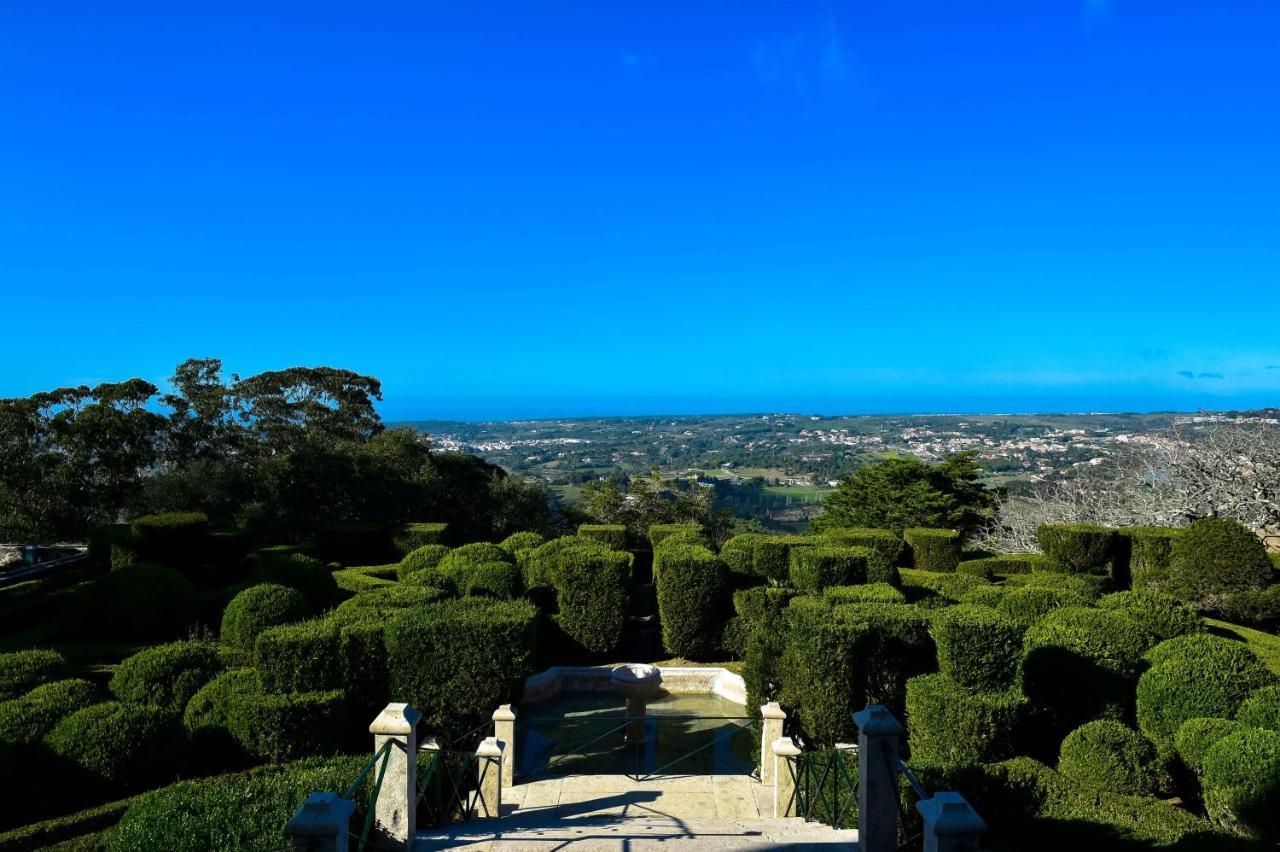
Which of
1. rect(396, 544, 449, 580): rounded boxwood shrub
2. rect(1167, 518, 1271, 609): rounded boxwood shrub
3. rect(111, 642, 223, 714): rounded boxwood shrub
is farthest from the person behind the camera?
rect(396, 544, 449, 580): rounded boxwood shrub

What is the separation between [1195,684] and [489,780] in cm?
788

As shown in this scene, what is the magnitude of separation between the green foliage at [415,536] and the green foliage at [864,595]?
42.4 feet

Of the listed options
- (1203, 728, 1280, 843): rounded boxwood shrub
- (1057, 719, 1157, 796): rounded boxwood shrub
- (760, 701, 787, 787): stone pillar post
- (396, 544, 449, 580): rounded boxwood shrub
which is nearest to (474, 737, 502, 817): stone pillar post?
(760, 701, 787, 787): stone pillar post

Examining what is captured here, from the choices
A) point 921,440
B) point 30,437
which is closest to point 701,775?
point 30,437

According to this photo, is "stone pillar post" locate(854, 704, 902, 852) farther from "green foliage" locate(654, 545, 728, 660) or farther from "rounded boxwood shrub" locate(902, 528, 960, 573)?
"rounded boxwood shrub" locate(902, 528, 960, 573)

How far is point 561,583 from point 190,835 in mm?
9993

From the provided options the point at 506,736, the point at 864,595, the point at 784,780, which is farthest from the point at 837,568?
the point at 506,736

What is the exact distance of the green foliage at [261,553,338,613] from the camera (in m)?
13.9

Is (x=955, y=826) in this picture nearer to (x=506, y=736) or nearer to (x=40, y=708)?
(x=506, y=736)

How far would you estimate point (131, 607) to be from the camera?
13539 mm

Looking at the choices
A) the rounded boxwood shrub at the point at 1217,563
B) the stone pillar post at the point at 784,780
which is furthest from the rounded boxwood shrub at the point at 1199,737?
the rounded boxwood shrub at the point at 1217,563

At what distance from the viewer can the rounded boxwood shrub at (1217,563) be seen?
14734 mm

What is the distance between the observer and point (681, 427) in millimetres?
137375

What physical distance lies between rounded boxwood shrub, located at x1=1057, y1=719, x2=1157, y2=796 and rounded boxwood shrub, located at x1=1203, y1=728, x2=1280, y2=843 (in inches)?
20.0
